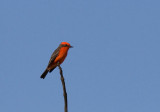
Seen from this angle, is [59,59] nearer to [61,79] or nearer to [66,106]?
[61,79]

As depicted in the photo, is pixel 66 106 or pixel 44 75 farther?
pixel 44 75

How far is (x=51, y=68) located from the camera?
1378 cm

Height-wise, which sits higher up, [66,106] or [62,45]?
[62,45]

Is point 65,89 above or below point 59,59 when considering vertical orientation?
below

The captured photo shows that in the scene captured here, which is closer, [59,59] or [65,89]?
[65,89]

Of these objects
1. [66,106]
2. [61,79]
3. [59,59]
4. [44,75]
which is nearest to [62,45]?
[59,59]

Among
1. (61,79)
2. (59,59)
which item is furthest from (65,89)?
(59,59)

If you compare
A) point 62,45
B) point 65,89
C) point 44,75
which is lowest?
point 65,89

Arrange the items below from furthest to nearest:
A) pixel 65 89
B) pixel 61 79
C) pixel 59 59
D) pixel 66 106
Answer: pixel 59 59, pixel 61 79, pixel 65 89, pixel 66 106

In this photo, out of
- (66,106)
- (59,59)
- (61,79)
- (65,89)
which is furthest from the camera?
(59,59)

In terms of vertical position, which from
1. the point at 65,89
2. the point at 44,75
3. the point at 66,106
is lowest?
the point at 66,106

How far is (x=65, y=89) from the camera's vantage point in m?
5.86

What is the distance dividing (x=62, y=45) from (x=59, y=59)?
0.69m

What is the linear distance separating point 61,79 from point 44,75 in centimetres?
747
